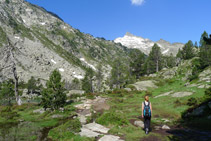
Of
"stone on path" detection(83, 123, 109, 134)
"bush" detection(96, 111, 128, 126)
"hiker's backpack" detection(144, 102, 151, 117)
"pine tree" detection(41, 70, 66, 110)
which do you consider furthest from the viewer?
"pine tree" detection(41, 70, 66, 110)

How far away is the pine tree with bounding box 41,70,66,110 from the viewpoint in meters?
27.6

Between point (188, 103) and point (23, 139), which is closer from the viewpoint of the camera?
point (23, 139)

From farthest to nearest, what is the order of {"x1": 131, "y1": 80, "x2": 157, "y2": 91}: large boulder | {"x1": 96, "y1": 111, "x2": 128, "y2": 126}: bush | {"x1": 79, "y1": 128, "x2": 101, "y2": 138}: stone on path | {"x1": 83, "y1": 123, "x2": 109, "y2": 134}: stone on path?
{"x1": 131, "y1": 80, "x2": 157, "y2": 91}: large boulder → {"x1": 96, "y1": 111, "x2": 128, "y2": 126}: bush → {"x1": 83, "y1": 123, "x2": 109, "y2": 134}: stone on path → {"x1": 79, "y1": 128, "x2": 101, "y2": 138}: stone on path

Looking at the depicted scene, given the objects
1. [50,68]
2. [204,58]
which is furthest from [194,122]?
[50,68]

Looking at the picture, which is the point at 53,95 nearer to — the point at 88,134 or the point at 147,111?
the point at 88,134

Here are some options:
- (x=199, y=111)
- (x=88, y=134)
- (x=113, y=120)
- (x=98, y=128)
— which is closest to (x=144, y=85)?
(x=199, y=111)

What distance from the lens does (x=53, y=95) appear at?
1107 inches

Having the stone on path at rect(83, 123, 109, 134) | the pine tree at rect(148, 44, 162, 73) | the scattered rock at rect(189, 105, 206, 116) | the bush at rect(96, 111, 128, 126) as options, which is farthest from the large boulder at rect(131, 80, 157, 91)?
the stone on path at rect(83, 123, 109, 134)

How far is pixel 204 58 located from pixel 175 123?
47438 mm

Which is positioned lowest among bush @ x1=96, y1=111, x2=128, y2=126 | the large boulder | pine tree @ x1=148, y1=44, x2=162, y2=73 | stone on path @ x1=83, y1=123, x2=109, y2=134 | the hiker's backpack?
stone on path @ x1=83, y1=123, x2=109, y2=134

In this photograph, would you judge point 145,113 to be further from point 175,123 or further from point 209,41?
point 209,41

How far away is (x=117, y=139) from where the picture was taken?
10.9 metres

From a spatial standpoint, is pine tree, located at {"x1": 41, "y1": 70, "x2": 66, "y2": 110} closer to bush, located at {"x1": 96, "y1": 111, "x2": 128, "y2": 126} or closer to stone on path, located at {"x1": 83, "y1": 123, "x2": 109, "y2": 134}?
bush, located at {"x1": 96, "y1": 111, "x2": 128, "y2": 126}

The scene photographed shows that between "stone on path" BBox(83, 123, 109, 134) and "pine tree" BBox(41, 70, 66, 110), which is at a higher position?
"pine tree" BBox(41, 70, 66, 110)
